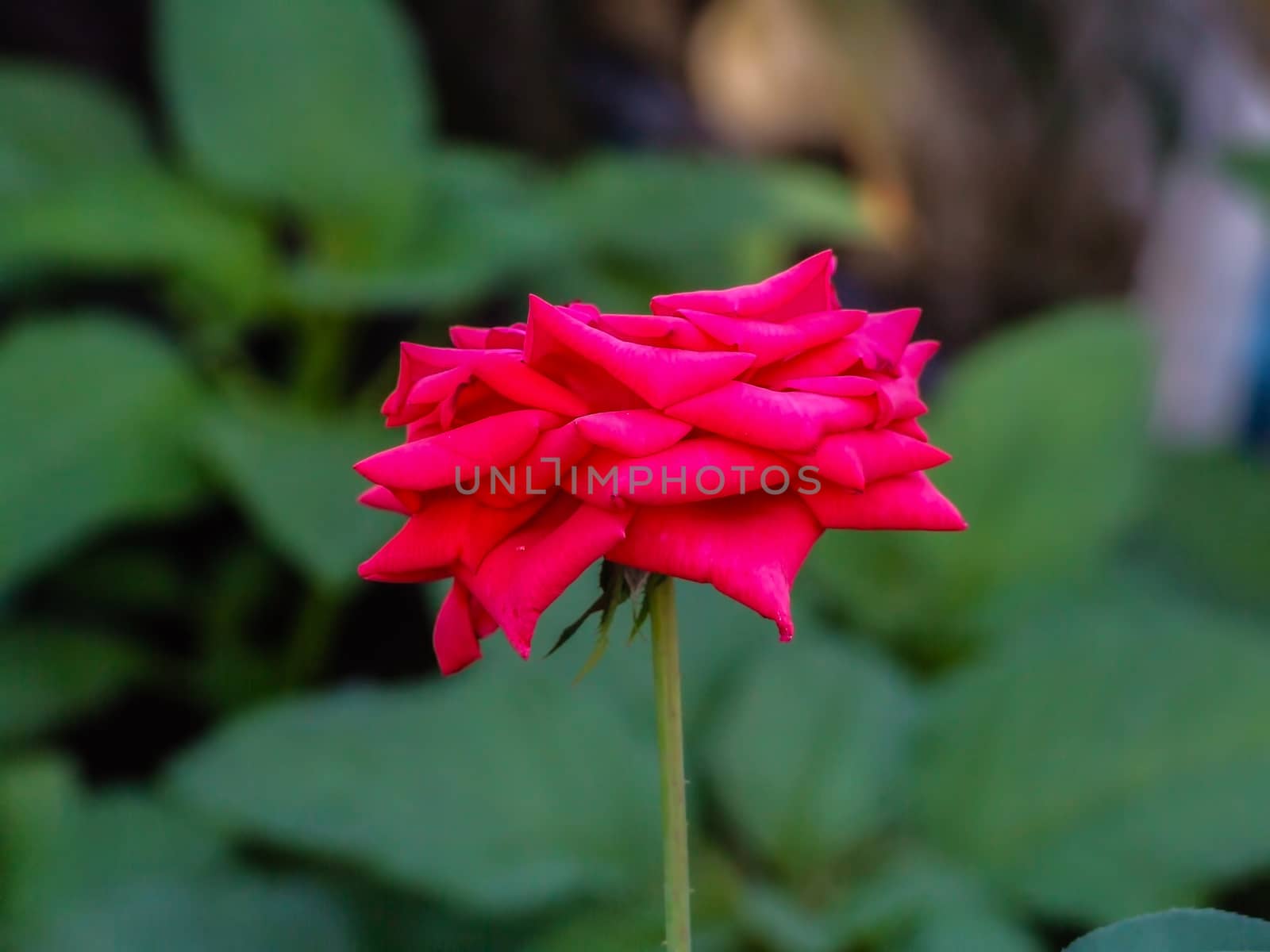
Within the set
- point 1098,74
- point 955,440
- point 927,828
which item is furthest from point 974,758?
point 1098,74

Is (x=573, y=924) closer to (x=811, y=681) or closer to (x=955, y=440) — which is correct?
(x=811, y=681)

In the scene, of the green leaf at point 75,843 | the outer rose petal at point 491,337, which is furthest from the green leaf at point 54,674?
the outer rose petal at point 491,337

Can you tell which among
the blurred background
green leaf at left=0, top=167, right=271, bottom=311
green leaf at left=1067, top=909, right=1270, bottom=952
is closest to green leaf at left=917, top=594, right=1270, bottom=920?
the blurred background

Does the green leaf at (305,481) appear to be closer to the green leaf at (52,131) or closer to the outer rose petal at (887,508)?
the green leaf at (52,131)

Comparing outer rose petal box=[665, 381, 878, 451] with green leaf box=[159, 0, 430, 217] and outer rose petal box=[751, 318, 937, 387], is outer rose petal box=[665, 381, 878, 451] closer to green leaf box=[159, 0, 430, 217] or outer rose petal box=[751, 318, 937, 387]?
outer rose petal box=[751, 318, 937, 387]

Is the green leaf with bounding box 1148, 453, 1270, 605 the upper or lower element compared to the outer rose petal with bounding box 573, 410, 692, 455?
upper

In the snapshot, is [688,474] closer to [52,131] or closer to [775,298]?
[775,298]
